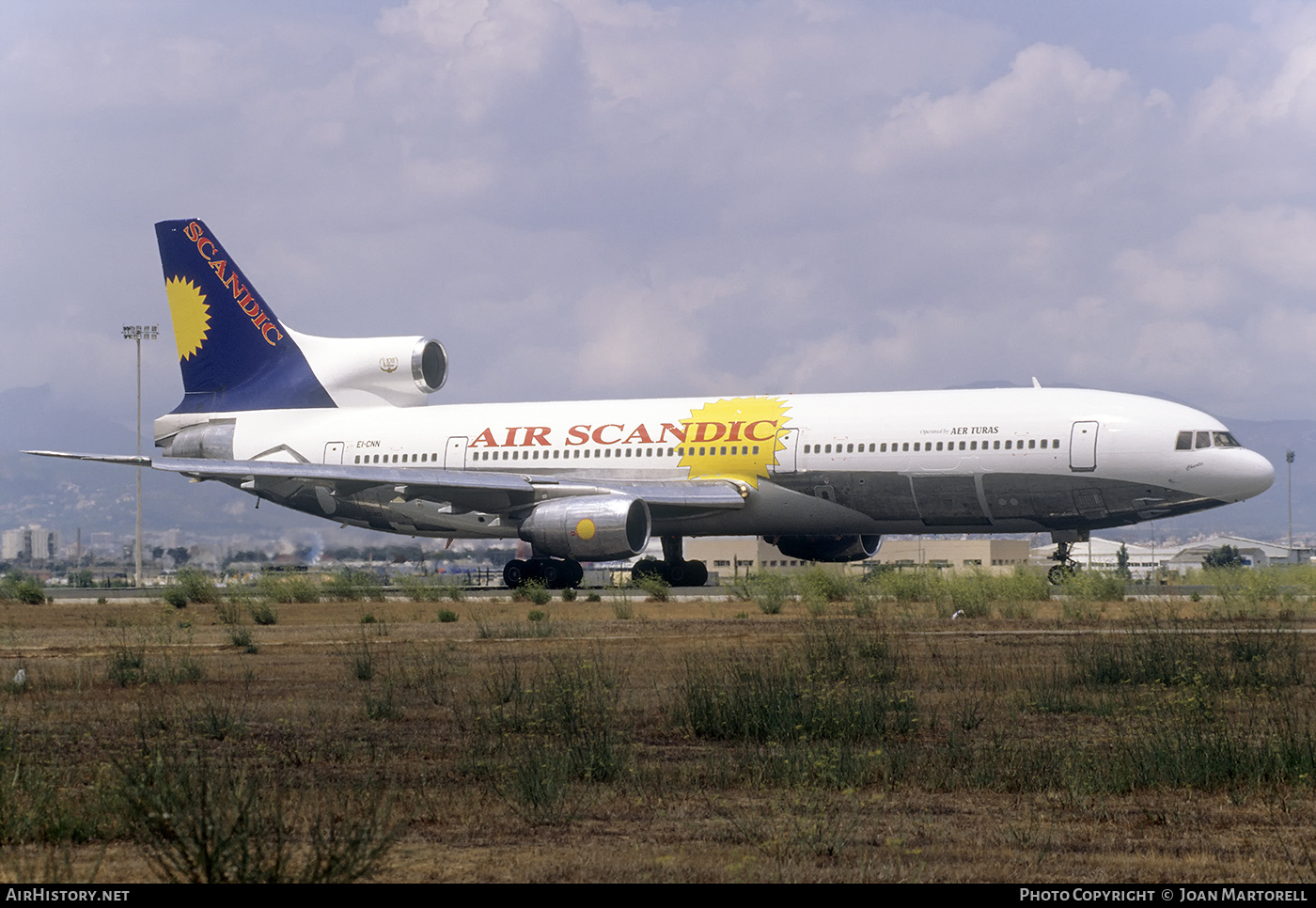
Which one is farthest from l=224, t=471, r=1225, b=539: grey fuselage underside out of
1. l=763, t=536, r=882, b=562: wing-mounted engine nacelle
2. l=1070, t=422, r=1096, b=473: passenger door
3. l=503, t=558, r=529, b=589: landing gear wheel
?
l=763, t=536, r=882, b=562: wing-mounted engine nacelle

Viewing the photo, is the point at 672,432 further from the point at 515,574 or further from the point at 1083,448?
the point at 1083,448

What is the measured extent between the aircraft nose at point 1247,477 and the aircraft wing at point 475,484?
10.2 meters

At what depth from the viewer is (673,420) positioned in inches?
1400

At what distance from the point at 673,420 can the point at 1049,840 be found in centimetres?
2774

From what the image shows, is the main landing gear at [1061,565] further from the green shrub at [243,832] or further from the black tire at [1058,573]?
Answer: the green shrub at [243,832]

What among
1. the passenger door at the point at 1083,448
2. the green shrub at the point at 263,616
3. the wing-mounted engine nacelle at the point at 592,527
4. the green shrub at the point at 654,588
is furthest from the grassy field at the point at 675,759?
the wing-mounted engine nacelle at the point at 592,527

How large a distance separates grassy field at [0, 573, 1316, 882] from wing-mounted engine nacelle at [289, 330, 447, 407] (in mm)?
19984

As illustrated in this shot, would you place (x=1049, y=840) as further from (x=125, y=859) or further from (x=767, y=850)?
(x=125, y=859)

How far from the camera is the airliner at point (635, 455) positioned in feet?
102

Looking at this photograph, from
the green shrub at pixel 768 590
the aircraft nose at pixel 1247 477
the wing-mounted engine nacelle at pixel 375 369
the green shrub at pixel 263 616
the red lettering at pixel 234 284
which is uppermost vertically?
the red lettering at pixel 234 284

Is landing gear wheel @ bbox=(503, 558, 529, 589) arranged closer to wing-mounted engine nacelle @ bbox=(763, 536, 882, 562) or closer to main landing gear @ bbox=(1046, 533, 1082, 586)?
wing-mounted engine nacelle @ bbox=(763, 536, 882, 562)

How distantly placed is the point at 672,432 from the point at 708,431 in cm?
93

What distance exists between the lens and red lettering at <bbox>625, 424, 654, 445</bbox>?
1400 inches
